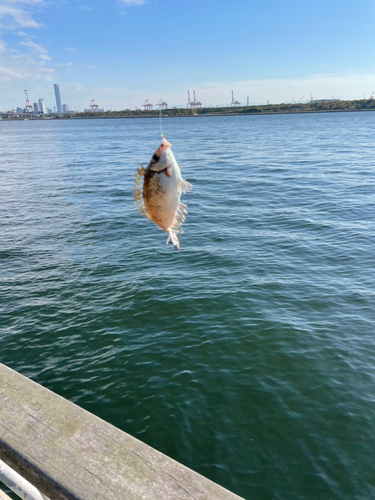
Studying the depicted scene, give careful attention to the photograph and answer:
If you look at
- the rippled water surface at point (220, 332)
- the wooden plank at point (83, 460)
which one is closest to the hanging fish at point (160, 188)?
the wooden plank at point (83, 460)

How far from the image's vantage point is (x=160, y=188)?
7.89ft

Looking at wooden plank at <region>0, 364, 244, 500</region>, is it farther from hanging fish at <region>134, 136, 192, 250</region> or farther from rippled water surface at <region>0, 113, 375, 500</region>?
rippled water surface at <region>0, 113, 375, 500</region>

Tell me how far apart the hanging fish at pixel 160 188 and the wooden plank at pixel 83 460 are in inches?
83.0

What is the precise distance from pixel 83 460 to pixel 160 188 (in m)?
2.44

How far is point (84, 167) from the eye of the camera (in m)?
45.3

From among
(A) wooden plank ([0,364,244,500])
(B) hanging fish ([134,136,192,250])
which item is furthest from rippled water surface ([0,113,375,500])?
(B) hanging fish ([134,136,192,250])

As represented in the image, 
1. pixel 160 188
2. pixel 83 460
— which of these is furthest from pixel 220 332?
pixel 160 188

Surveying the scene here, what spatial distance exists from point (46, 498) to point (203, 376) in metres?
7.09

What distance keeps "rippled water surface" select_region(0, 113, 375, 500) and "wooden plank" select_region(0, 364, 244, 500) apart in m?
4.65

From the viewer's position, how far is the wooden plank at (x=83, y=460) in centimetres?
306

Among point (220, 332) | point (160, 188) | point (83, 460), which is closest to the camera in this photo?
point (160, 188)

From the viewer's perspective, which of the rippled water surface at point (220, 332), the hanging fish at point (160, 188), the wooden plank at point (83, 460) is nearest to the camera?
the hanging fish at point (160, 188)

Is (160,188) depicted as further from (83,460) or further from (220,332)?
(220,332)

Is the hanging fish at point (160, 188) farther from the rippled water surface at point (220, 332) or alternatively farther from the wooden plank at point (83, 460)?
the rippled water surface at point (220, 332)
